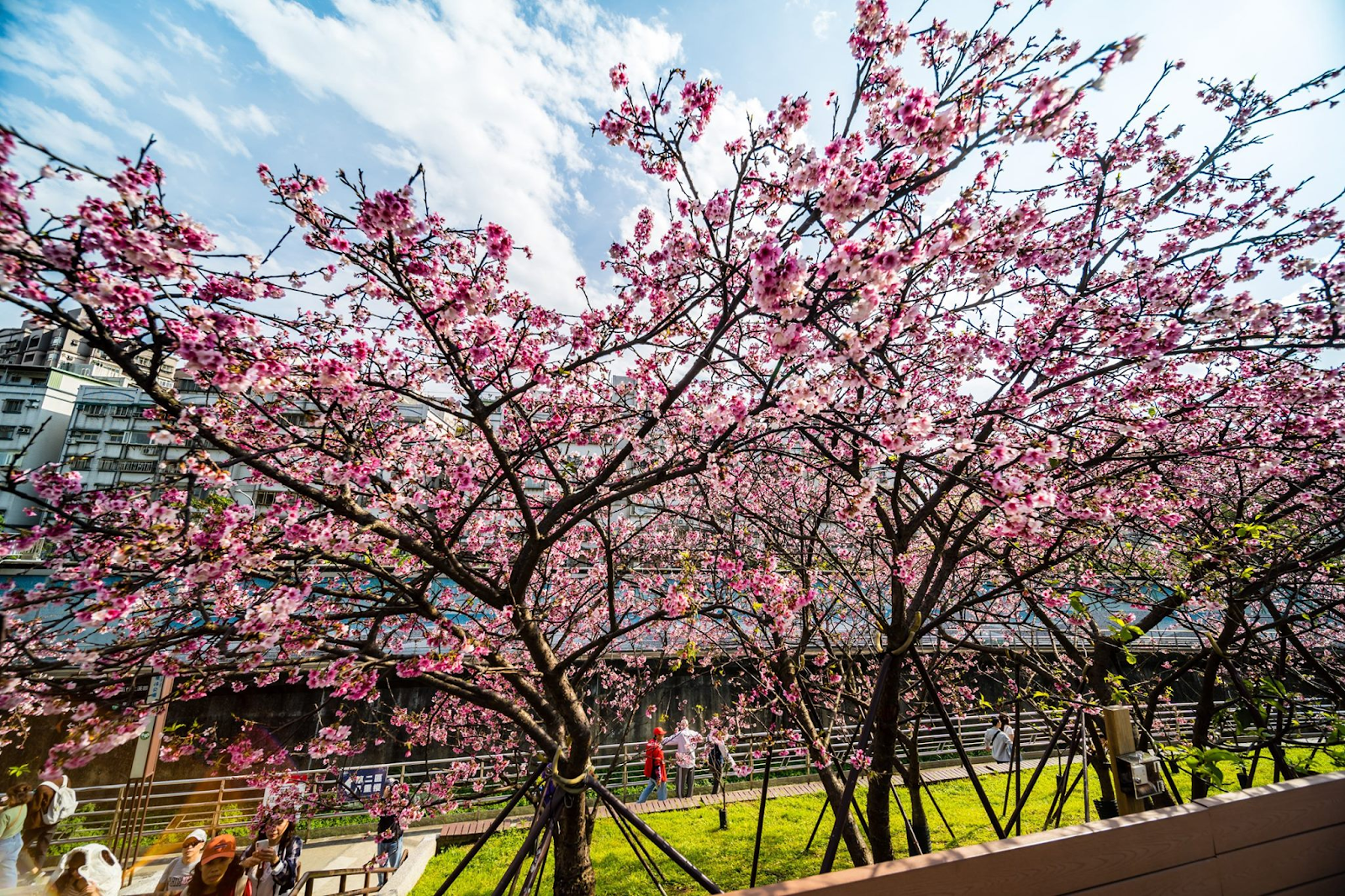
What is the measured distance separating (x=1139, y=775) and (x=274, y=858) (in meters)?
7.52

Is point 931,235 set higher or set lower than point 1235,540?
higher

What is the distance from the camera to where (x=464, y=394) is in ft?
13.3

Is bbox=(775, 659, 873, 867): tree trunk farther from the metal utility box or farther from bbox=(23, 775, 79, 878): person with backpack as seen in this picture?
bbox=(23, 775, 79, 878): person with backpack

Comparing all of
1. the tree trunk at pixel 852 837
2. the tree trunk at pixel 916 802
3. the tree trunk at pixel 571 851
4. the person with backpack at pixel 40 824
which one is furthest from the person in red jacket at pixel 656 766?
the person with backpack at pixel 40 824

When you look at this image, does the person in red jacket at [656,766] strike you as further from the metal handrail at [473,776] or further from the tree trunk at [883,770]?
the tree trunk at [883,770]

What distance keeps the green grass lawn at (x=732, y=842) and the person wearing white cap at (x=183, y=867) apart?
8.19 ft

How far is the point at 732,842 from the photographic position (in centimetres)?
779

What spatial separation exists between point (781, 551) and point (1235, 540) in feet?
12.4

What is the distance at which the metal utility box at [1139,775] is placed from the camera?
3.02m

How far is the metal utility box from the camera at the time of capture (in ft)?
9.89

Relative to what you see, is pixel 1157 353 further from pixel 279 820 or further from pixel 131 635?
pixel 279 820

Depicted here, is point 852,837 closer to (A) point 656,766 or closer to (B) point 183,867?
(A) point 656,766

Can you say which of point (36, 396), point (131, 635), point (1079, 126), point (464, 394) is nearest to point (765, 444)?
point (464, 394)

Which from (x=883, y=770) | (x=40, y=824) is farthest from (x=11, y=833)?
(x=883, y=770)
